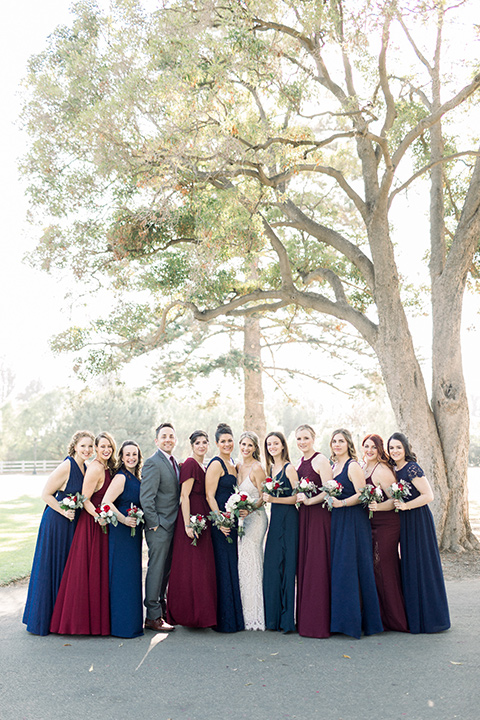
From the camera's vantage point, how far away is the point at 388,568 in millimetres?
6422

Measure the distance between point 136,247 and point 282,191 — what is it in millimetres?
3107

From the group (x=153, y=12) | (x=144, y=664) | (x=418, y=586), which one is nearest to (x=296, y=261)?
(x=153, y=12)

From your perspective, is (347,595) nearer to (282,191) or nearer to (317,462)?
(317,462)

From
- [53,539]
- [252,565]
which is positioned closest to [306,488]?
[252,565]

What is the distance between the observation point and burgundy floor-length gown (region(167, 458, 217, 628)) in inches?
249

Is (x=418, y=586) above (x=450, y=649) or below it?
above

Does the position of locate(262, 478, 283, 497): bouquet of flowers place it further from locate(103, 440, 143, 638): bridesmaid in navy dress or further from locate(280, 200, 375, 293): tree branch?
locate(280, 200, 375, 293): tree branch

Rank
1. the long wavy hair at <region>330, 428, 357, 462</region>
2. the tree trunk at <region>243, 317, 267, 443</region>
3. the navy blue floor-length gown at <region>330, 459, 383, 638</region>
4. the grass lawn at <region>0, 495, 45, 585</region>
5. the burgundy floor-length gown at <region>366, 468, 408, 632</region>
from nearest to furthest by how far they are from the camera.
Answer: the navy blue floor-length gown at <region>330, 459, 383, 638</region>
the burgundy floor-length gown at <region>366, 468, 408, 632</region>
the long wavy hair at <region>330, 428, 357, 462</region>
the grass lawn at <region>0, 495, 45, 585</region>
the tree trunk at <region>243, 317, 267, 443</region>

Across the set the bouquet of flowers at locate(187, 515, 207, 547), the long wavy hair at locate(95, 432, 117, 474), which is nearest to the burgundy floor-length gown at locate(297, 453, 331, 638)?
the bouquet of flowers at locate(187, 515, 207, 547)

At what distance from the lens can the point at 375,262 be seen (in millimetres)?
11812

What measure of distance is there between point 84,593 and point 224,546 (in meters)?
1.46

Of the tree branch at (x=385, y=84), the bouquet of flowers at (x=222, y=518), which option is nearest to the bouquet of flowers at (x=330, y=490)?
the bouquet of flowers at (x=222, y=518)

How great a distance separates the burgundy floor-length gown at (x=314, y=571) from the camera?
6141 millimetres

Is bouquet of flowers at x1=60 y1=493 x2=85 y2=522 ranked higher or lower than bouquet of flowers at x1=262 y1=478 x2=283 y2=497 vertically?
lower
